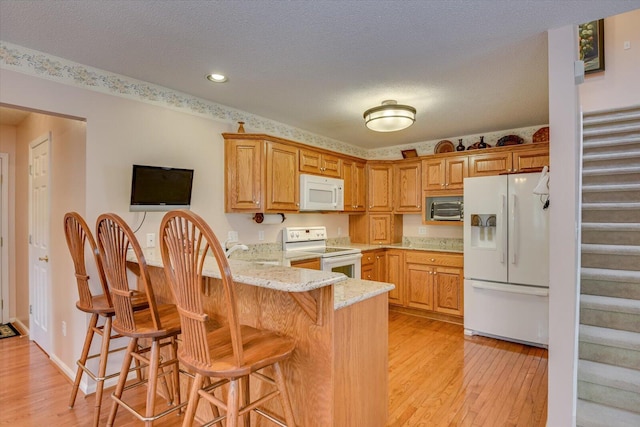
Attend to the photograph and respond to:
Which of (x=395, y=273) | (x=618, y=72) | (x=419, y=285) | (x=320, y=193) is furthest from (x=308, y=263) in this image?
(x=618, y=72)

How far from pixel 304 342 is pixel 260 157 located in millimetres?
2246

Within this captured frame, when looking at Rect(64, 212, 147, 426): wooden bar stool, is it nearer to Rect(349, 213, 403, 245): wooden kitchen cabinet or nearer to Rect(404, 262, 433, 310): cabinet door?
Rect(404, 262, 433, 310): cabinet door

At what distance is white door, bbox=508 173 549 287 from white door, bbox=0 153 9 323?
564cm

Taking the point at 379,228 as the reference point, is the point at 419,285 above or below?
below

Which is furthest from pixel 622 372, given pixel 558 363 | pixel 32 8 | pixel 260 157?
pixel 32 8

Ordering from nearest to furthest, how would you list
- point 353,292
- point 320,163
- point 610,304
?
point 353,292 → point 610,304 → point 320,163

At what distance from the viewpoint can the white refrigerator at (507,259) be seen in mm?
3330

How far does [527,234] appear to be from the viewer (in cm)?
338

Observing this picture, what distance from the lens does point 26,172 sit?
3576 mm

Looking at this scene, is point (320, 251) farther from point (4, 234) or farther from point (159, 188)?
point (4, 234)

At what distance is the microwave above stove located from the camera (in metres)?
4.35

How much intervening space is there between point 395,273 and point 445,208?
1.11 m

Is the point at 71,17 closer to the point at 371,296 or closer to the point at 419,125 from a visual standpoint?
the point at 371,296

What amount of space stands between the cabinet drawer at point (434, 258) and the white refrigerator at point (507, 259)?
236mm
